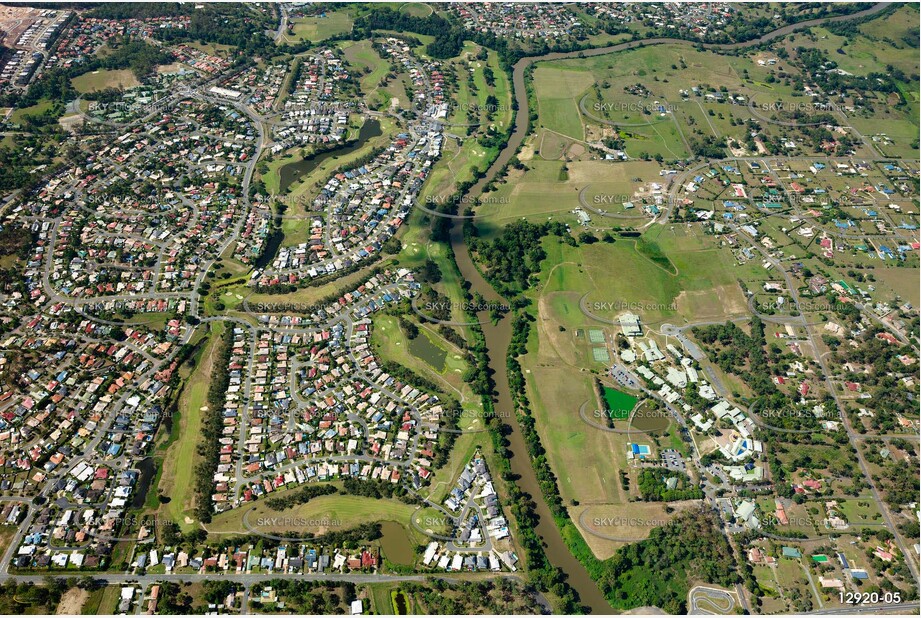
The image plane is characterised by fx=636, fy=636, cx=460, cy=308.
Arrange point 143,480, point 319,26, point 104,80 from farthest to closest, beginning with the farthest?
1. point 319,26
2. point 104,80
3. point 143,480

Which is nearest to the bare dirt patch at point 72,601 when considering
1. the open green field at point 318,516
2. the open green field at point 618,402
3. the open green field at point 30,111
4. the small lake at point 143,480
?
the small lake at point 143,480

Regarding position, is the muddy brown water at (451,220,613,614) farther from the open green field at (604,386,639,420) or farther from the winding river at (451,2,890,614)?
the open green field at (604,386,639,420)

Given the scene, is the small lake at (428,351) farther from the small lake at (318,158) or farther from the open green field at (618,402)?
the small lake at (318,158)

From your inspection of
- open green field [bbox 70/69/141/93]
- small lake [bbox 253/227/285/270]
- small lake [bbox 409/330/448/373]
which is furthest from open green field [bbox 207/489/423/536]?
open green field [bbox 70/69/141/93]

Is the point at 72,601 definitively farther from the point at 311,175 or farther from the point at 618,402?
the point at 311,175

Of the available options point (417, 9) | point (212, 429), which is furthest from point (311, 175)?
point (417, 9)

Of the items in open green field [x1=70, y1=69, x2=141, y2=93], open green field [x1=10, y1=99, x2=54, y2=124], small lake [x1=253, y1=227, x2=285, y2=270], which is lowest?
small lake [x1=253, y1=227, x2=285, y2=270]
